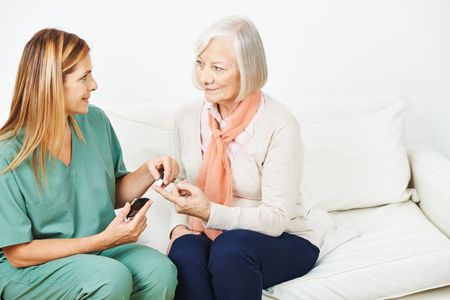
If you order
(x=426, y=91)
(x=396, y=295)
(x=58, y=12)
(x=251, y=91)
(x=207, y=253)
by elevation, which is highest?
(x=58, y=12)

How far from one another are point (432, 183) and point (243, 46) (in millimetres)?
936

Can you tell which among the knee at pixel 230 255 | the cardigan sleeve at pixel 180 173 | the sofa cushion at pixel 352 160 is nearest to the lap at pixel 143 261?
the knee at pixel 230 255

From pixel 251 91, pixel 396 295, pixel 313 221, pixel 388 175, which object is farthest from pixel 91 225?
pixel 388 175

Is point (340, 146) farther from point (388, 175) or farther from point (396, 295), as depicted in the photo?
point (396, 295)

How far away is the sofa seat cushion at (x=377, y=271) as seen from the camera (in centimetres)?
184

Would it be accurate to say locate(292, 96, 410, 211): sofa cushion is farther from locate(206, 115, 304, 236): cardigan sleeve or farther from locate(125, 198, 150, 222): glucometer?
locate(125, 198, 150, 222): glucometer

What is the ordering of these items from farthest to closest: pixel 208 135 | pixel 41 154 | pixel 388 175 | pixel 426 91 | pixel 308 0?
pixel 426 91, pixel 308 0, pixel 388 175, pixel 208 135, pixel 41 154

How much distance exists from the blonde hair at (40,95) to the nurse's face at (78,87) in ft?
0.05

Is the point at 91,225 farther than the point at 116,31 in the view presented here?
No

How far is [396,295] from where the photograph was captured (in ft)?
6.25

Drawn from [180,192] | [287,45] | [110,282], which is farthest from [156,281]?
[287,45]

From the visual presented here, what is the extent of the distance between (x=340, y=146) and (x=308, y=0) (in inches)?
25.7

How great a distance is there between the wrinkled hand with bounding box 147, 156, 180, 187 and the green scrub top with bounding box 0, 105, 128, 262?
13 centimetres

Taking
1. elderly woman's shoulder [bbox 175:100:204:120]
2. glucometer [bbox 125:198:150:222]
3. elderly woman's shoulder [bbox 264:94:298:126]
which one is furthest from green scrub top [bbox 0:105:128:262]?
elderly woman's shoulder [bbox 264:94:298:126]
